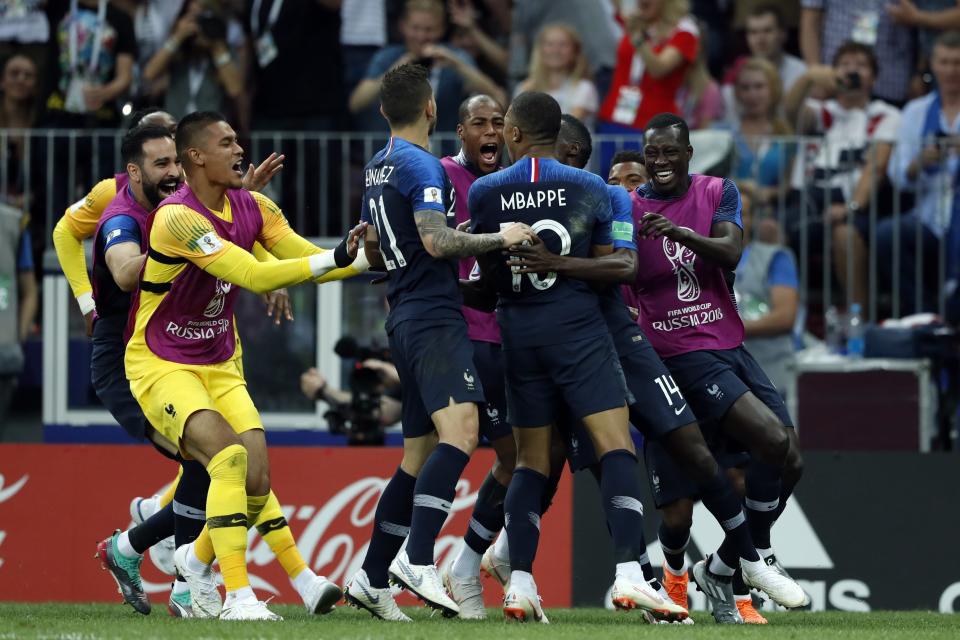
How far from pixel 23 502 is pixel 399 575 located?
14.7 ft

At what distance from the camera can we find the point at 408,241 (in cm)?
800

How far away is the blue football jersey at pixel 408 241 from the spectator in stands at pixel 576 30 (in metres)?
6.68

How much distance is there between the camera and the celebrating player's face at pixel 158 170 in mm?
9039

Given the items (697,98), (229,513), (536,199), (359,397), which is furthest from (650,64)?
(229,513)

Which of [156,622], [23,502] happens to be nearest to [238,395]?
[156,622]

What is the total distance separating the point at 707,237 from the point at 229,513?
2.81 meters

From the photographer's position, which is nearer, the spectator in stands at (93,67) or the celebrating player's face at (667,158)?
the celebrating player's face at (667,158)

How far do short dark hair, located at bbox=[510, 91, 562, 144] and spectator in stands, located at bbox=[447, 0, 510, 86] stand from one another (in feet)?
21.5

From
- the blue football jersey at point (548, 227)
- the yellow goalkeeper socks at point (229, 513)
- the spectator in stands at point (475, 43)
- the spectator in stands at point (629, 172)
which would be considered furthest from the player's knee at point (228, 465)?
the spectator in stands at point (475, 43)

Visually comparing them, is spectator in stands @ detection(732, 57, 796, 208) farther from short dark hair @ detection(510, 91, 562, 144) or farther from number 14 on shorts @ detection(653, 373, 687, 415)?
short dark hair @ detection(510, 91, 562, 144)

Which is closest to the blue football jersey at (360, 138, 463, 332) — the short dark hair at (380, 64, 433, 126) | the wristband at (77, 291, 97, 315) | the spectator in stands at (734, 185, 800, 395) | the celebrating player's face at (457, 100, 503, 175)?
the short dark hair at (380, 64, 433, 126)

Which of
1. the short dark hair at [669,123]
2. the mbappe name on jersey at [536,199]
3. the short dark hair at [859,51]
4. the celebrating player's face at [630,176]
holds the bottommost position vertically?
the mbappe name on jersey at [536,199]

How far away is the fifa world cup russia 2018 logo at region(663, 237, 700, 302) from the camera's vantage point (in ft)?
28.7

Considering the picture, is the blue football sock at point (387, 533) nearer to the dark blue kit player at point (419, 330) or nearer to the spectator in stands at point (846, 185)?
the dark blue kit player at point (419, 330)
